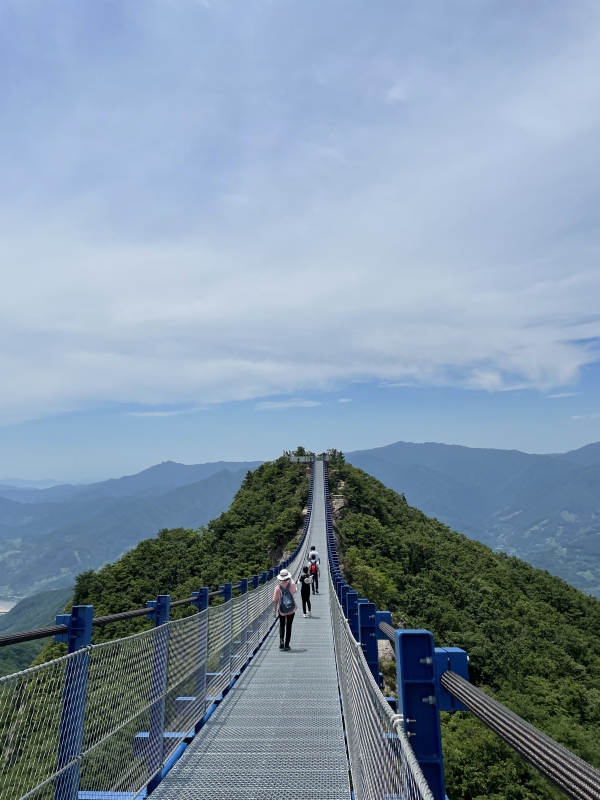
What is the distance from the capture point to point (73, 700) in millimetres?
3504

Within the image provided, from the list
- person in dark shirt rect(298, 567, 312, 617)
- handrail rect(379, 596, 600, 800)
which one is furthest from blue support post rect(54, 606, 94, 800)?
person in dark shirt rect(298, 567, 312, 617)

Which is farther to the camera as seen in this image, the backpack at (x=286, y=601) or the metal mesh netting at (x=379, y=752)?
the backpack at (x=286, y=601)

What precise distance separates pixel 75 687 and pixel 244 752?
2843mm

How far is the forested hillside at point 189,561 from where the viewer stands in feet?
114

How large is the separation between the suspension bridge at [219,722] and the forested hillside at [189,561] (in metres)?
23.2

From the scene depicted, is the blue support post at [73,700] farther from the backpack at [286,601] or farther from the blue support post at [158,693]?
the backpack at [286,601]

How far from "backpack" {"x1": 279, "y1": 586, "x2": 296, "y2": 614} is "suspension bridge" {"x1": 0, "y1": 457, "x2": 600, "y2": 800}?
1.66 metres

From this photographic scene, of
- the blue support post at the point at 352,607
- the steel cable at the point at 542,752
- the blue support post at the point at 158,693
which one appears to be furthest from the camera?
the blue support post at the point at 352,607

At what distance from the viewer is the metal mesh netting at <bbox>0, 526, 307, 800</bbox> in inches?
121

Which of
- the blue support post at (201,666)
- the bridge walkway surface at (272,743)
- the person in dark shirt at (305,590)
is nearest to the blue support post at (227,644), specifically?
the bridge walkway surface at (272,743)

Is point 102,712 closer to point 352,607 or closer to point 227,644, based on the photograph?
point 352,607

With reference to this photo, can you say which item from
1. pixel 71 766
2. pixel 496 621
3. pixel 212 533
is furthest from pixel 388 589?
pixel 71 766

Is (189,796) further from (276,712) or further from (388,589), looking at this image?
(388,589)

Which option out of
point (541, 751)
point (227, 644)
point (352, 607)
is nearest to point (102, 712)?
point (541, 751)
